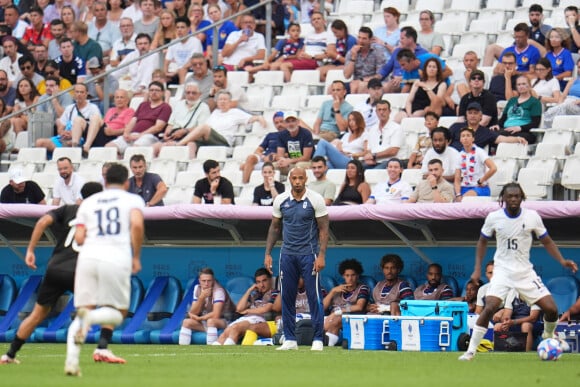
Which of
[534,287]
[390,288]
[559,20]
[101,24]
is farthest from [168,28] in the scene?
[534,287]

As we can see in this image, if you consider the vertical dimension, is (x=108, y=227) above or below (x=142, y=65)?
below

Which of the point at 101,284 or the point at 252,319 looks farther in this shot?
the point at 252,319

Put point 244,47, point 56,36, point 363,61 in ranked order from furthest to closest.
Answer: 1. point 56,36
2. point 244,47
3. point 363,61

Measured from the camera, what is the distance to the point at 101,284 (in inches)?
437

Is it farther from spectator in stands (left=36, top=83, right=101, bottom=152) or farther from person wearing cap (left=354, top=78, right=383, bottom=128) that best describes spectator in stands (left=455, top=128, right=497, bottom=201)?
spectator in stands (left=36, top=83, right=101, bottom=152)

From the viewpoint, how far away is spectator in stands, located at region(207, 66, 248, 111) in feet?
72.7

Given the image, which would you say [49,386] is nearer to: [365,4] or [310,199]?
[310,199]

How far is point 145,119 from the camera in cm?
2248

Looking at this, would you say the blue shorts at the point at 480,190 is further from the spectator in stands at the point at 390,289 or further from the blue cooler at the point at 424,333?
the blue cooler at the point at 424,333

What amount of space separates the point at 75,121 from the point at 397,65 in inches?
226

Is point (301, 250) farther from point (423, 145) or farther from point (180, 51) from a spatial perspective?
point (180, 51)

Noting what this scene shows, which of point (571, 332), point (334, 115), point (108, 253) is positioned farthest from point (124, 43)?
point (108, 253)

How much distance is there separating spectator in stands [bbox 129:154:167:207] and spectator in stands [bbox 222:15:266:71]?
471 centimetres

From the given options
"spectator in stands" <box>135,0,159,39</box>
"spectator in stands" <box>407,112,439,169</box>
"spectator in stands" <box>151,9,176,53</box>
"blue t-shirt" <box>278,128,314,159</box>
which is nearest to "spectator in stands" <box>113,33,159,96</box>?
"spectator in stands" <box>151,9,176,53</box>
